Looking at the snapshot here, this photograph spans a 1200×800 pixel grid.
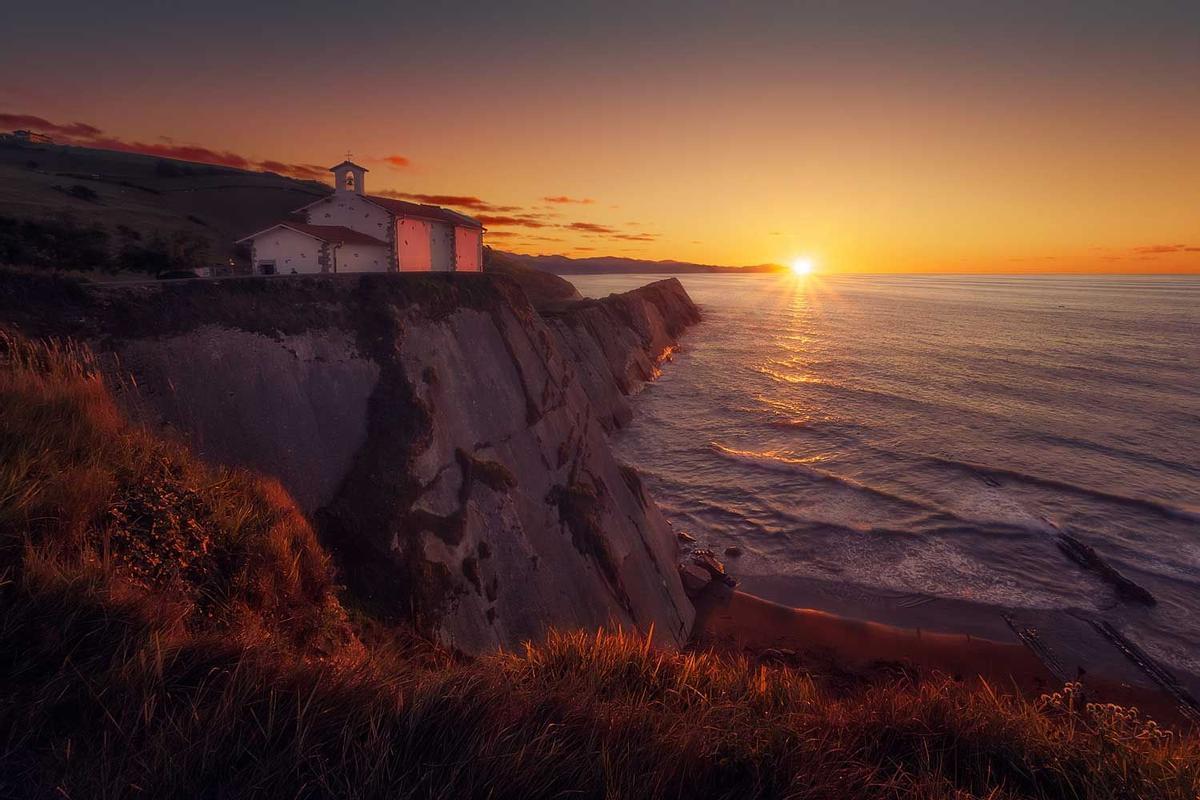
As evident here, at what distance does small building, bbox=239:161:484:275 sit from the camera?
2316 cm

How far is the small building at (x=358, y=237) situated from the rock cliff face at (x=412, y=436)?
10.2 m

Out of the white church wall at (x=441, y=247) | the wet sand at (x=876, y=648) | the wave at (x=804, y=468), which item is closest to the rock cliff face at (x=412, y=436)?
the wet sand at (x=876, y=648)

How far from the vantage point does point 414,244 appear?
27766 millimetres

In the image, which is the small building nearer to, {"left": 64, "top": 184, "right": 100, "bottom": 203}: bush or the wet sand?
the wet sand

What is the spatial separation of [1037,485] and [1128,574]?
327 inches

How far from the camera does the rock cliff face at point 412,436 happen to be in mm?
10047

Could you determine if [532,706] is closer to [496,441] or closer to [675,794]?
[675,794]

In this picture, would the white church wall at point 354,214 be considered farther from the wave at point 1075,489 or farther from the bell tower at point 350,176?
the wave at point 1075,489

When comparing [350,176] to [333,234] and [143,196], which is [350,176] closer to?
[333,234]

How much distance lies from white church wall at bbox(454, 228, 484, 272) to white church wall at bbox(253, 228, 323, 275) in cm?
862

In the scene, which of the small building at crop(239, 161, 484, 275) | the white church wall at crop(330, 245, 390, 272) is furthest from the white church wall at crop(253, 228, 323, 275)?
the white church wall at crop(330, 245, 390, 272)

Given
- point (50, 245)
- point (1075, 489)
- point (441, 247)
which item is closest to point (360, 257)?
point (441, 247)

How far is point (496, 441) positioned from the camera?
48.2 feet

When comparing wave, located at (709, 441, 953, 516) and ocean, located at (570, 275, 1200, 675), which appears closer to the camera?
ocean, located at (570, 275, 1200, 675)
